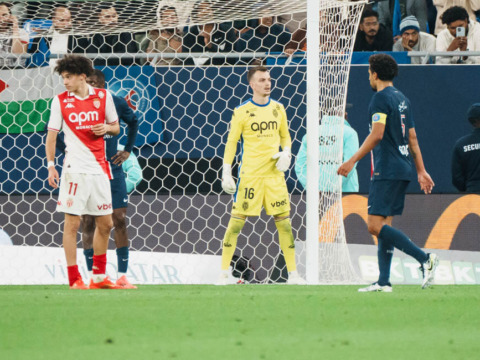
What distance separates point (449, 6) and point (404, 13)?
1.95 feet

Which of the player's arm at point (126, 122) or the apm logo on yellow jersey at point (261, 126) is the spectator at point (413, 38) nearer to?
the apm logo on yellow jersey at point (261, 126)

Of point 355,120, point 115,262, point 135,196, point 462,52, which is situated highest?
point 462,52

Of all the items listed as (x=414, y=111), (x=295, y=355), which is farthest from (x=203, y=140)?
(x=295, y=355)

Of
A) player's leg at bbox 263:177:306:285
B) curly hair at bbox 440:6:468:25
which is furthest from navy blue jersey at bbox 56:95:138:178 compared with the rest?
curly hair at bbox 440:6:468:25

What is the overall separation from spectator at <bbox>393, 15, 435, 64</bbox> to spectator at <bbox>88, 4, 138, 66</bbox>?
3.23 metres

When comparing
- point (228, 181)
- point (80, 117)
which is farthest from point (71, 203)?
point (228, 181)

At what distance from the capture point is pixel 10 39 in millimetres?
10023

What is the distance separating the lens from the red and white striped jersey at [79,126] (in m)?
7.17

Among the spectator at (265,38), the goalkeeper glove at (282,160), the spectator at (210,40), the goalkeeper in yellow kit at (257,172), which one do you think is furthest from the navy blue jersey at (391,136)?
the spectator at (265,38)

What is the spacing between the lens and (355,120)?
30.8 feet

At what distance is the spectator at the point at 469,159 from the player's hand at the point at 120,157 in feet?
10.9

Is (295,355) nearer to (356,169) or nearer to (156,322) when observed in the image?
(156,322)

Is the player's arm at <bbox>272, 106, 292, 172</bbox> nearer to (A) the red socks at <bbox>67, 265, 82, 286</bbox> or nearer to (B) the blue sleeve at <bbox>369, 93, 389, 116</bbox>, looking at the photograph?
(B) the blue sleeve at <bbox>369, 93, 389, 116</bbox>

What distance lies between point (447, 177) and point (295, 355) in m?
5.95
